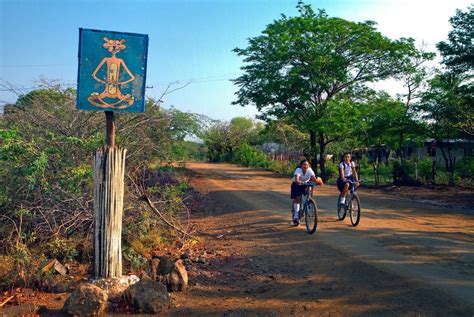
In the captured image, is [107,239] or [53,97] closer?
[107,239]

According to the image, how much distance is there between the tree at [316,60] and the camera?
77.3ft

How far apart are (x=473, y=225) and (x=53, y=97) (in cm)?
1032

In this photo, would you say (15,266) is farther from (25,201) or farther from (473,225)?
(473,225)

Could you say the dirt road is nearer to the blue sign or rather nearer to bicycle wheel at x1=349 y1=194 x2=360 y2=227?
bicycle wheel at x1=349 y1=194 x2=360 y2=227

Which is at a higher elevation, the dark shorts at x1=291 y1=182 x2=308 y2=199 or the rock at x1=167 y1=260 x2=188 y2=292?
the dark shorts at x1=291 y1=182 x2=308 y2=199

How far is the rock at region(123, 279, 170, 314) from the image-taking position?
5.36m

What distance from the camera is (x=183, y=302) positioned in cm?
578

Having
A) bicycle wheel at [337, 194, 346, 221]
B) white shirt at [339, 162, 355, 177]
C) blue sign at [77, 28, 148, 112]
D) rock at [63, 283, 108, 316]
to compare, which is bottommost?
rock at [63, 283, 108, 316]

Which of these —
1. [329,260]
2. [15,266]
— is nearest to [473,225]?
[329,260]

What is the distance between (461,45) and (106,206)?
15.2 metres

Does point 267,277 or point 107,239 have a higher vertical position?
point 107,239

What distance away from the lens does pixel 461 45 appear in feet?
53.7

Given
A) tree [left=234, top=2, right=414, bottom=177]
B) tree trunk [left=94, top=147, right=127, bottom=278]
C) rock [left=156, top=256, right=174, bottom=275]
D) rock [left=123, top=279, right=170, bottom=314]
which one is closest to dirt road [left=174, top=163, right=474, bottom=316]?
rock [left=123, top=279, right=170, bottom=314]

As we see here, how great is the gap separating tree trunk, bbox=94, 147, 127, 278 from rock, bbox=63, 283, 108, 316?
17.7 inches
